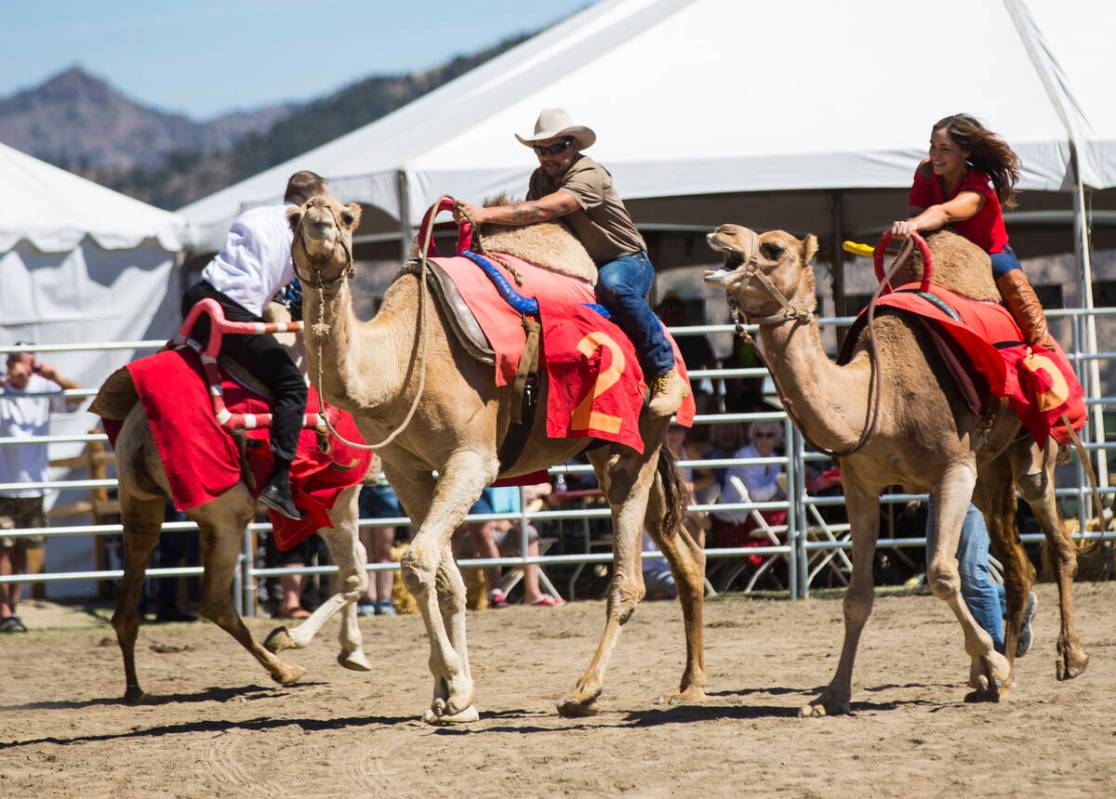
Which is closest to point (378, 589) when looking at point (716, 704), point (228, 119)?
point (716, 704)

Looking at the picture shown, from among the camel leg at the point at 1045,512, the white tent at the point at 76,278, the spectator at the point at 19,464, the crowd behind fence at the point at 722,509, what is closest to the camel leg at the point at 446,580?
the camel leg at the point at 1045,512

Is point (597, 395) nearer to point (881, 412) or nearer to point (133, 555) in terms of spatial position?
point (881, 412)

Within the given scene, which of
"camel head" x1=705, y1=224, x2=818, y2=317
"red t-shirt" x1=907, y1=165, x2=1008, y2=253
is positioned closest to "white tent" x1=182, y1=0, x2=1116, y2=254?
"red t-shirt" x1=907, y1=165, x2=1008, y2=253

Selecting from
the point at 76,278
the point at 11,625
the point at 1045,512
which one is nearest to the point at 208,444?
the point at 1045,512

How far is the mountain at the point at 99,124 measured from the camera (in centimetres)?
15262

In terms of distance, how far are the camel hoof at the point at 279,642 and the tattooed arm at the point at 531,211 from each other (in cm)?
226

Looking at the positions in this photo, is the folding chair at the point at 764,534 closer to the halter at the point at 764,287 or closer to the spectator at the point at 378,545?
the spectator at the point at 378,545

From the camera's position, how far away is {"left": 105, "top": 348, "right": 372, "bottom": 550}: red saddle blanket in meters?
7.65

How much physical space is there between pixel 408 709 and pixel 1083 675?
9.80 ft

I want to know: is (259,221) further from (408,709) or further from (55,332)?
(55,332)

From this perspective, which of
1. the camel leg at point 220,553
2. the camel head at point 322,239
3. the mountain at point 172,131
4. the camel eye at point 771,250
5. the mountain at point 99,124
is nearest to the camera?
the camel head at point 322,239

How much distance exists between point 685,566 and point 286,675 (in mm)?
2074

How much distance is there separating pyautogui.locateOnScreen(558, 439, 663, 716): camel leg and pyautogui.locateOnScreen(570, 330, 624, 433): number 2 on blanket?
1.36 feet

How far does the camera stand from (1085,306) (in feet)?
37.9
